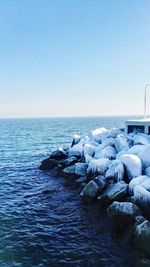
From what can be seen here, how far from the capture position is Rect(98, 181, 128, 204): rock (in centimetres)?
1509

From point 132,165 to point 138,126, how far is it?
13345mm

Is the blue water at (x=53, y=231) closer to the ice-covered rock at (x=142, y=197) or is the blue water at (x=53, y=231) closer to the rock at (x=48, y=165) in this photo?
the ice-covered rock at (x=142, y=197)

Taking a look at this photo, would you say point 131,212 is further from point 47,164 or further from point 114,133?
point 114,133

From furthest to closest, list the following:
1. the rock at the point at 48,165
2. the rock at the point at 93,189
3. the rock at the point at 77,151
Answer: the rock at the point at 48,165, the rock at the point at 77,151, the rock at the point at 93,189

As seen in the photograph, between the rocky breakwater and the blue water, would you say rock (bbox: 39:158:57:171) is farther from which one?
the blue water

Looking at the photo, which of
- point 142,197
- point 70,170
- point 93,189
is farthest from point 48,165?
point 142,197

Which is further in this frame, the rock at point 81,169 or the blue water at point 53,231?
the rock at point 81,169

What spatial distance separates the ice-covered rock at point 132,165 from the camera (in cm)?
1710

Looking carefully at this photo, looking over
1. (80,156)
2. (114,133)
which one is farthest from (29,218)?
(114,133)

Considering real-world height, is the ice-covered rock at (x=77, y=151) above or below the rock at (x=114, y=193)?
above

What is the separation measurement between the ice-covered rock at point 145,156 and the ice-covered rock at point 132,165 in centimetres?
66

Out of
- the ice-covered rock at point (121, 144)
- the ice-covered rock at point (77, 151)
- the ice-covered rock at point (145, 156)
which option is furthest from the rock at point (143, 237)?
the ice-covered rock at point (77, 151)

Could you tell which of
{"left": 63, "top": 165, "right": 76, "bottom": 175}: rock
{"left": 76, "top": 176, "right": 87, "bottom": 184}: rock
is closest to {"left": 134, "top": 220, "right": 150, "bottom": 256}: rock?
{"left": 76, "top": 176, "right": 87, "bottom": 184}: rock

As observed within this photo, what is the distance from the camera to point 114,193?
15.2 metres
